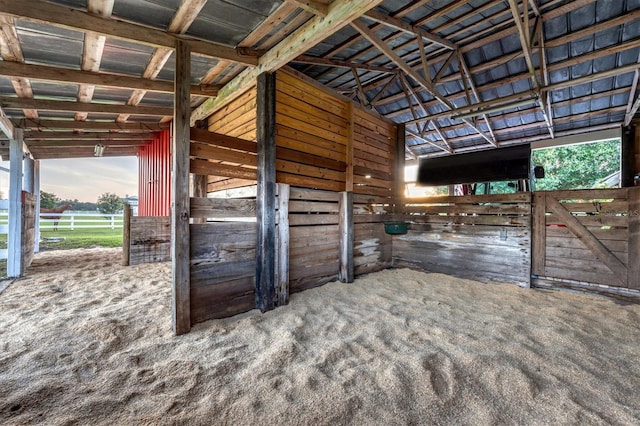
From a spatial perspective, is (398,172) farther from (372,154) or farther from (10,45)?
(10,45)

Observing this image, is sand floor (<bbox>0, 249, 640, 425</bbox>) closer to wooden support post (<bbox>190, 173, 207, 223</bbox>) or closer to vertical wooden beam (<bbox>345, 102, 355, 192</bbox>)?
vertical wooden beam (<bbox>345, 102, 355, 192</bbox>)

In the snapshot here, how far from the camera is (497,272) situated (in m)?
4.42

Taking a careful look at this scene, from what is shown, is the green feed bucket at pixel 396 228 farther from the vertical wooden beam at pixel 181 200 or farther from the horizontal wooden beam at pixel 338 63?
the vertical wooden beam at pixel 181 200

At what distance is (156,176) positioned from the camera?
23.1 feet

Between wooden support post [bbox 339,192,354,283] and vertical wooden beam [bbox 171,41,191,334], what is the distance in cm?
237

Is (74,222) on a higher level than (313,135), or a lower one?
lower

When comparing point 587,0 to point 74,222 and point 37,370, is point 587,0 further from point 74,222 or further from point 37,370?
point 74,222

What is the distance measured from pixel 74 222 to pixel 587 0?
57.2 ft

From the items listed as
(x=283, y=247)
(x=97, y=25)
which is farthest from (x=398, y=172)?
(x=97, y=25)

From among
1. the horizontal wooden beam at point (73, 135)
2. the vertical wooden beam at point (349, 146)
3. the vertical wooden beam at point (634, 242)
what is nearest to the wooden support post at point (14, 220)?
the horizontal wooden beam at point (73, 135)

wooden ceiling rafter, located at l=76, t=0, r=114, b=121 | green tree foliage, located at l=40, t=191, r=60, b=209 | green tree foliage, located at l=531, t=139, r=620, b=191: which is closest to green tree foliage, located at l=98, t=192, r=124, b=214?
green tree foliage, located at l=40, t=191, r=60, b=209

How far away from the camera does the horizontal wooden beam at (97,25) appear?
1987mm

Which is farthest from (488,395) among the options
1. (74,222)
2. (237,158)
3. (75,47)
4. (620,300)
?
(74,222)

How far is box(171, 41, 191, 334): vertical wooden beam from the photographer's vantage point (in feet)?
8.48
